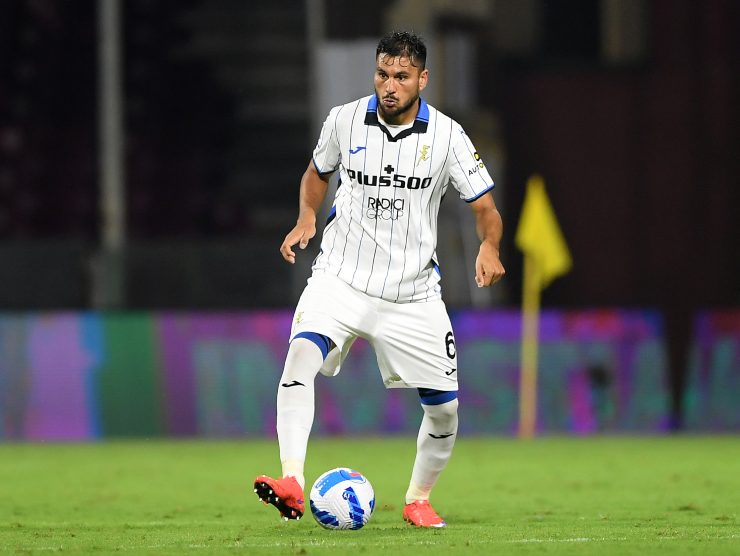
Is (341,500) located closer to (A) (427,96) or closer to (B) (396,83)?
(B) (396,83)

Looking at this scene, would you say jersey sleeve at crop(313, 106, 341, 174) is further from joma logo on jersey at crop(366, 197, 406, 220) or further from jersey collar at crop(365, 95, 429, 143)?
joma logo on jersey at crop(366, 197, 406, 220)

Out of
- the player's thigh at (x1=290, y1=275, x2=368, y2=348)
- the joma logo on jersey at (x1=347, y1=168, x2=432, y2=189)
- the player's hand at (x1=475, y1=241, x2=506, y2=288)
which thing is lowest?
the player's thigh at (x1=290, y1=275, x2=368, y2=348)

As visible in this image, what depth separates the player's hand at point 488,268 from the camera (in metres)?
6.84

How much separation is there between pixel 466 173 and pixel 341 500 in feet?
5.03

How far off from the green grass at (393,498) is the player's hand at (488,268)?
109cm

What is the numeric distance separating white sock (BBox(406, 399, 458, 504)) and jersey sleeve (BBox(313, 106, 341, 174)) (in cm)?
116

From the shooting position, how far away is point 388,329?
699 cm

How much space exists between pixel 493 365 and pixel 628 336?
4.25 ft

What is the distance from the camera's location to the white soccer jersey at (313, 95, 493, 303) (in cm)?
697

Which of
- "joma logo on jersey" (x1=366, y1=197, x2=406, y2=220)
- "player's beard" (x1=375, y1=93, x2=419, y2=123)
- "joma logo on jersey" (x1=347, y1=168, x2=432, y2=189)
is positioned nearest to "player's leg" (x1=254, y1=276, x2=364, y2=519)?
"joma logo on jersey" (x1=366, y1=197, x2=406, y2=220)

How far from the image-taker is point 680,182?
1834 cm

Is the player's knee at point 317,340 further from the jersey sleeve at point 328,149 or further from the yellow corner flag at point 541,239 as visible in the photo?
the yellow corner flag at point 541,239

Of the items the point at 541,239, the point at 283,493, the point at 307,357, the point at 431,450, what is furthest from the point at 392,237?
the point at 541,239

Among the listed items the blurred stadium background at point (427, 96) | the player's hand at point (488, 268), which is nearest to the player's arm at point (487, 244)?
the player's hand at point (488, 268)
